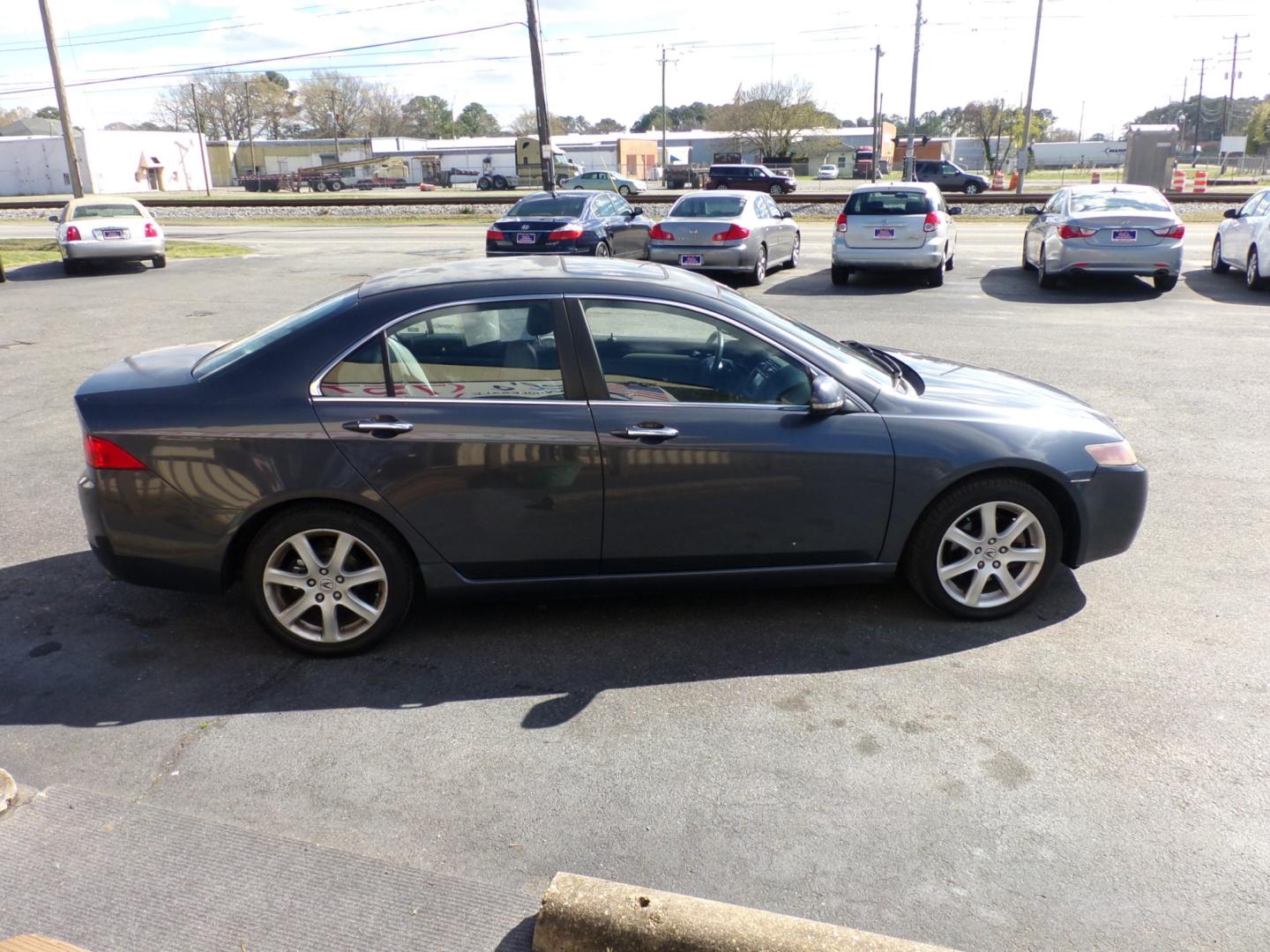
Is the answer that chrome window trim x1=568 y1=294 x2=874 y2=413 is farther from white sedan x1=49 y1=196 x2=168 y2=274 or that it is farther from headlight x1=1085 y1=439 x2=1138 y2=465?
white sedan x1=49 y1=196 x2=168 y2=274

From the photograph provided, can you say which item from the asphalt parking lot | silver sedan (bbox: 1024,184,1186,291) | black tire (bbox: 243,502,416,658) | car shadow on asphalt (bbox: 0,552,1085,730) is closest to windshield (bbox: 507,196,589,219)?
silver sedan (bbox: 1024,184,1186,291)

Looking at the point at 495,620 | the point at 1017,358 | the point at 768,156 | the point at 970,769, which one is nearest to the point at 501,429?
the point at 495,620

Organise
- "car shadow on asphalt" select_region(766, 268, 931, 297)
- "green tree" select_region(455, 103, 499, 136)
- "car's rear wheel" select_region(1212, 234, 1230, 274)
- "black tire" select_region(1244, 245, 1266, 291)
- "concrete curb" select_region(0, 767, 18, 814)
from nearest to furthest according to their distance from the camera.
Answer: "concrete curb" select_region(0, 767, 18, 814) < "black tire" select_region(1244, 245, 1266, 291) < "car shadow on asphalt" select_region(766, 268, 931, 297) < "car's rear wheel" select_region(1212, 234, 1230, 274) < "green tree" select_region(455, 103, 499, 136)

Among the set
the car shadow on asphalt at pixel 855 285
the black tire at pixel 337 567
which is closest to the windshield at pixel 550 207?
the car shadow on asphalt at pixel 855 285

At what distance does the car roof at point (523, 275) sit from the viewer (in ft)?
14.8

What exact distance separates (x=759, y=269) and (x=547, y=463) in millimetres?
13116

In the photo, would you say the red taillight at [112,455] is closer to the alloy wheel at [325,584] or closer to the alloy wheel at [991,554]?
the alloy wheel at [325,584]

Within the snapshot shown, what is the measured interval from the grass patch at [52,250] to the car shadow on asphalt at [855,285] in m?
12.7

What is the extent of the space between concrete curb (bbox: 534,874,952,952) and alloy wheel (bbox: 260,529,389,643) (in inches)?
75.6

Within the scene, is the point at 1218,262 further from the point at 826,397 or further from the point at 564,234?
the point at 826,397

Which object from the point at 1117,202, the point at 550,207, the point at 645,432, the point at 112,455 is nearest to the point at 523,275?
the point at 645,432

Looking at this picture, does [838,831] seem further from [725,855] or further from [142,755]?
[142,755]

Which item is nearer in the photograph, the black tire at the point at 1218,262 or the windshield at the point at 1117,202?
the windshield at the point at 1117,202

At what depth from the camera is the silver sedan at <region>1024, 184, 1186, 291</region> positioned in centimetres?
1445
